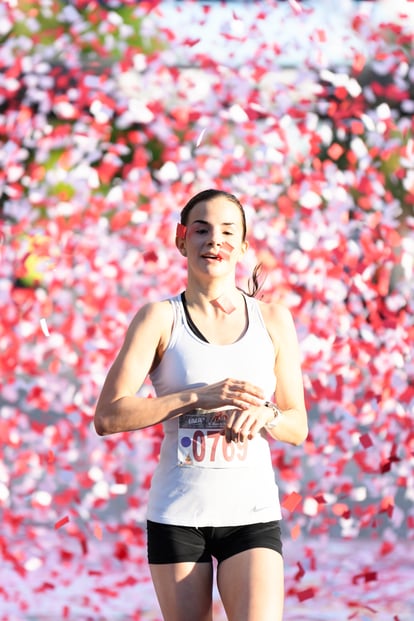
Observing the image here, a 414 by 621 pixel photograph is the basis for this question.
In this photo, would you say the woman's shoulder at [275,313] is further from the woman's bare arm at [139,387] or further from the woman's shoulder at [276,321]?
the woman's bare arm at [139,387]

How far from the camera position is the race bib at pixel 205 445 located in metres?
3.09

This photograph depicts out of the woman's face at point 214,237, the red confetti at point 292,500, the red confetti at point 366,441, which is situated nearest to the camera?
the woman's face at point 214,237

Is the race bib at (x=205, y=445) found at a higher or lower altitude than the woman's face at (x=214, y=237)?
lower

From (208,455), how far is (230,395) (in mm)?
204

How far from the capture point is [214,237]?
3.22m

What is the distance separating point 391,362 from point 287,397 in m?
4.07

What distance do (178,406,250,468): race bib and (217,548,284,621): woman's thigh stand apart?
235 millimetres

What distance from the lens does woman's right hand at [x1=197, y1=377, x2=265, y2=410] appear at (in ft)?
9.75

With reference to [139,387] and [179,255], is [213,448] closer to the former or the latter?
[139,387]

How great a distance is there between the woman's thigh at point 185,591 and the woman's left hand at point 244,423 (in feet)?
1.15

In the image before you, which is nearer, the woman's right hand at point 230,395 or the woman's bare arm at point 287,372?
the woman's right hand at point 230,395

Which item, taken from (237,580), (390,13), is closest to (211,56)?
(390,13)

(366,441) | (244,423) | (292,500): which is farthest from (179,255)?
(244,423)

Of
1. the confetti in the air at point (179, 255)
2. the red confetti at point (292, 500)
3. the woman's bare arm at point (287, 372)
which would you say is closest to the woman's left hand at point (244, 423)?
the woman's bare arm at point (287, 372)
